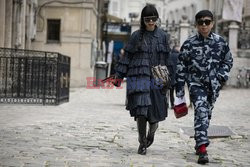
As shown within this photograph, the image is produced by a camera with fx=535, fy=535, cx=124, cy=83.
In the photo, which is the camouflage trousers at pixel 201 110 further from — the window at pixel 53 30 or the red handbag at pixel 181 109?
the window at pixel 53 30

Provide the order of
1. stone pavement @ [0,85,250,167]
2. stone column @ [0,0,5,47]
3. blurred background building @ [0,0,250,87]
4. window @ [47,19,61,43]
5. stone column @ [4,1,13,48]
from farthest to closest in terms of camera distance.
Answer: window @ [47,19,61,43]
blurred background building @ [0,0,250,87]
stone column @ [4,1,13,48]
stone column @ [0,0,5,47]
stone pavement @ [0,85,250,167]

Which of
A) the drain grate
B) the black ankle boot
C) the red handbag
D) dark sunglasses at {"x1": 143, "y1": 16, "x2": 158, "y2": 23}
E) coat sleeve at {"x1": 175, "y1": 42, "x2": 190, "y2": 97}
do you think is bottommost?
the drain grate

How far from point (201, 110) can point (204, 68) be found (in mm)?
515

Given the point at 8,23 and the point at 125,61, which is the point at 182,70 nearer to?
the point at 125,61

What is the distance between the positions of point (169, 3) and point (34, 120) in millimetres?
55682

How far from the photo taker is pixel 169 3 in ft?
212

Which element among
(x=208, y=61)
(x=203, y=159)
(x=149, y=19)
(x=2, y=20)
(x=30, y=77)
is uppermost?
(x=2, y=20)

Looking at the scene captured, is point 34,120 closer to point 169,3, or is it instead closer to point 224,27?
point 224,27

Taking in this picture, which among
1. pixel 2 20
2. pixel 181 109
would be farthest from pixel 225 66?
pixel 2 20

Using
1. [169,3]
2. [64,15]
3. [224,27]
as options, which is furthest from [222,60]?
[169,3]

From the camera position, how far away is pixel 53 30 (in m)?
25.8

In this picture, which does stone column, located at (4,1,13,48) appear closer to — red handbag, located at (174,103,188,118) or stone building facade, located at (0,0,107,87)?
stone building facade, located at (0,0,107,87)

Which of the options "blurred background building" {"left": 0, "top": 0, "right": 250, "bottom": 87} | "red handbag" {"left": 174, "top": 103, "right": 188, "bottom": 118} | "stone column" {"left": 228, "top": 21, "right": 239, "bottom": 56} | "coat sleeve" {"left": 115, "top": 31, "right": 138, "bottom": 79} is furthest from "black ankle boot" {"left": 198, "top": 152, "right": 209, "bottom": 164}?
"stone column" {"left": 228, "top": 21, "right": 239, "bottom": 56}

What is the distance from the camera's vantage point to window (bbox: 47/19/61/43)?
25666 mm
